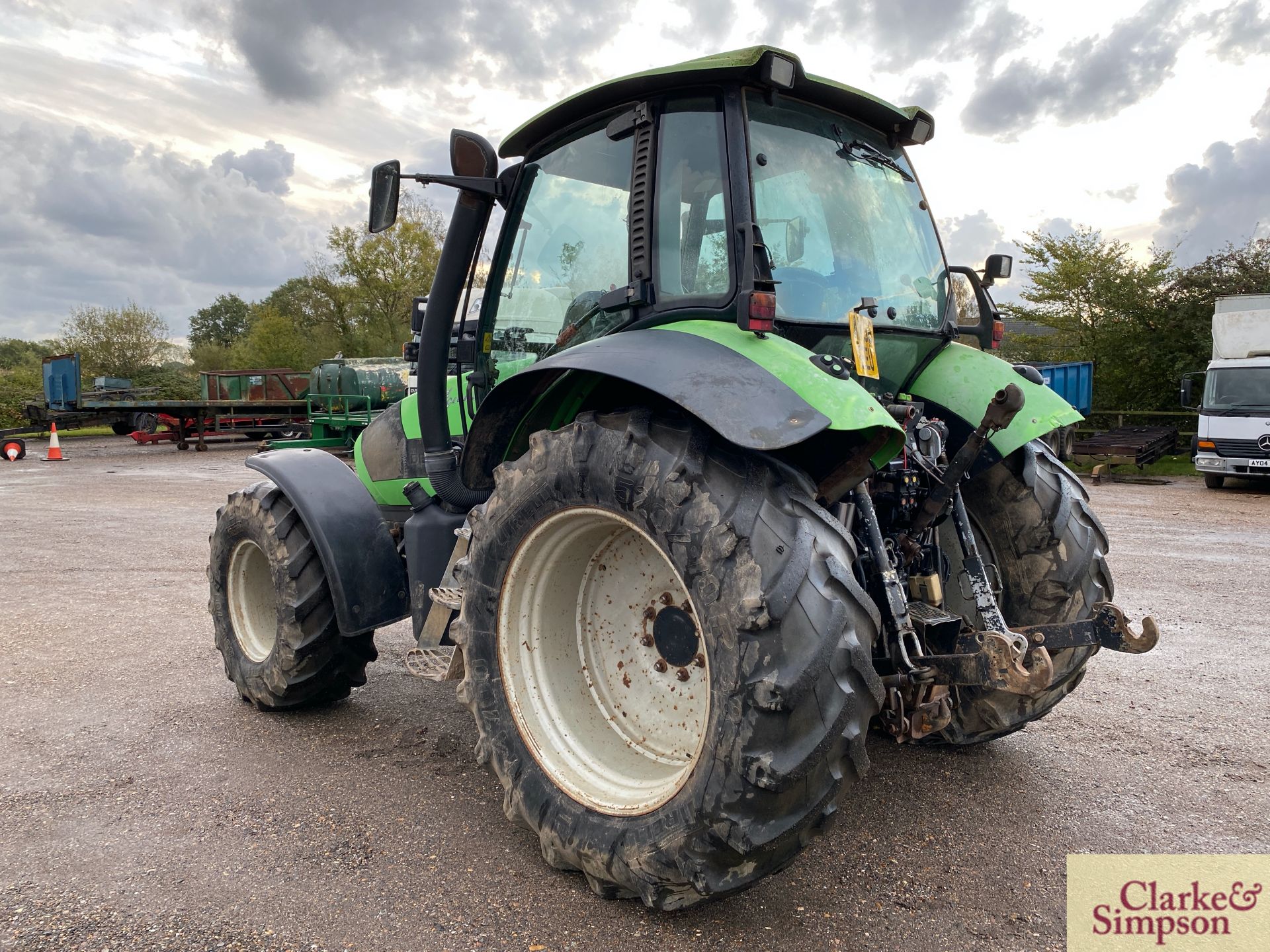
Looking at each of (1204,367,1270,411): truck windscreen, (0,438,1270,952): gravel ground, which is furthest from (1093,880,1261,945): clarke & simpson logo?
(1204,367,1270,411): truck windscreen

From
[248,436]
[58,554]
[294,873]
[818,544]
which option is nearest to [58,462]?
[248,436]

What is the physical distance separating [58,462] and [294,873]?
19.7 m

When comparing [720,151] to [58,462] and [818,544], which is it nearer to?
[818,544]

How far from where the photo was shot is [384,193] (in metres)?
3.31

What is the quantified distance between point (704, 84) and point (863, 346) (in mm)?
963

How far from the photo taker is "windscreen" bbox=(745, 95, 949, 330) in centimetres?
281

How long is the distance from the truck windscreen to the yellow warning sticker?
1434cm

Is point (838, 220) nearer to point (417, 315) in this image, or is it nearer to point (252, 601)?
point (417, 315)

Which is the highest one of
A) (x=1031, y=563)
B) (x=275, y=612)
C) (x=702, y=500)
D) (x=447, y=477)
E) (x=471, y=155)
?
(x=471, y=155)

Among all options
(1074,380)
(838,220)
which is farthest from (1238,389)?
(838,220)

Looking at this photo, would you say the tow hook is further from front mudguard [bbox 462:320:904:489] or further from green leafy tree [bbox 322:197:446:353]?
green leafy tree [bbox 322:197:446:353]

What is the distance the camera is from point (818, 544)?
2.17 metres

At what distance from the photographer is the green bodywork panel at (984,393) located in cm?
312

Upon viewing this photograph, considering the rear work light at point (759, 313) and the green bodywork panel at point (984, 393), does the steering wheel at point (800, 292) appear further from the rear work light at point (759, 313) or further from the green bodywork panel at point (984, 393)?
the green bodywork panel at point (984, 393)
